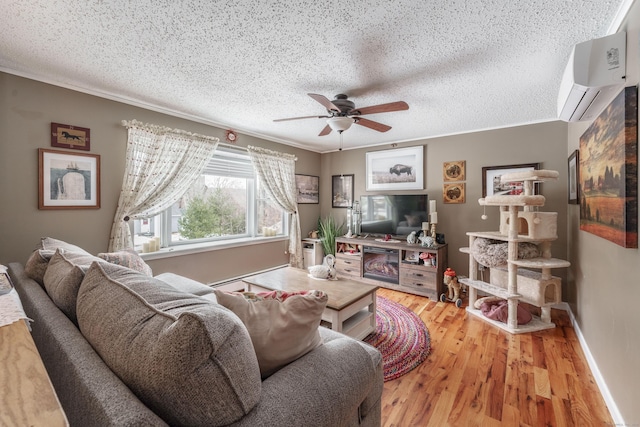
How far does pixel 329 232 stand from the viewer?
459cm

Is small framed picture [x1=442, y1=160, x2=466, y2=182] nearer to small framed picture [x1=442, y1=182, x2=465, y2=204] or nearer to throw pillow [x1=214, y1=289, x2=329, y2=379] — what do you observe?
small framed picture [x1=442, y1=182, x2=465, y2=204]

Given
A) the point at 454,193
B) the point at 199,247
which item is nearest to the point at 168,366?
the point at 199,247

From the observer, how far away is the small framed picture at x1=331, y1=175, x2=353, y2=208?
4.77m

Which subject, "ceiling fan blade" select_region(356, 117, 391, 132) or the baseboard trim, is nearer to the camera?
the baseboard trim

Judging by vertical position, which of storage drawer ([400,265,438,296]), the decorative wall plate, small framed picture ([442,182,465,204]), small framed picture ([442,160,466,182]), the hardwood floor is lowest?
the hardwood floor

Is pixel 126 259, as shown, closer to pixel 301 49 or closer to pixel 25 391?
pixel 25 391

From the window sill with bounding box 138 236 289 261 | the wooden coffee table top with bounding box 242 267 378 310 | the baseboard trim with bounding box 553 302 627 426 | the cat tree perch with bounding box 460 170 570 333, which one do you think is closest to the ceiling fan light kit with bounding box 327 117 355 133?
the wooden coffee table top with bounding box 242 267 378 310

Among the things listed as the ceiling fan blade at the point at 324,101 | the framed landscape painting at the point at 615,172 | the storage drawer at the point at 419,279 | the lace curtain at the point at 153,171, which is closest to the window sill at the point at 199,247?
the lace curtain at the point at 153,171

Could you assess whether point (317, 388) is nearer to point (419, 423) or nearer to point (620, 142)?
point (419, 423)

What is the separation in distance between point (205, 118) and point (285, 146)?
4.66ft

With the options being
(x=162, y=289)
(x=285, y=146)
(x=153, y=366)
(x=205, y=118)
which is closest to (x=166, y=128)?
(x=205, y=118)

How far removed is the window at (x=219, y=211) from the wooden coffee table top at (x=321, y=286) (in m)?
1.25

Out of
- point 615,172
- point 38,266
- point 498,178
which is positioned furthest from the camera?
point 498,178

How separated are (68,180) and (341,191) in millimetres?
3606
